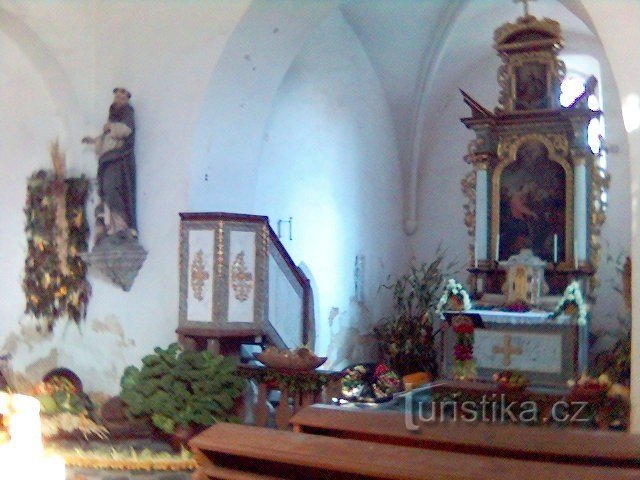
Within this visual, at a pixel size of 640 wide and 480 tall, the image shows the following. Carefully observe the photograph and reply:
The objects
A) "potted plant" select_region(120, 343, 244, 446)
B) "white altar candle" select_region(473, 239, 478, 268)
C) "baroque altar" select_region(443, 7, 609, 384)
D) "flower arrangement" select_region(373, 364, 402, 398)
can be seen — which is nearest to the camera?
"potted plant" select_region(120, 343, 244, 446)

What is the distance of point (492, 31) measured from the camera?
11.7 m

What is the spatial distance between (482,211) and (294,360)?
5.36 meters

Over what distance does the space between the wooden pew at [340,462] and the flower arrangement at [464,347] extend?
5.52 metres

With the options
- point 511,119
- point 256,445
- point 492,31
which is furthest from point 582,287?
point 256,445

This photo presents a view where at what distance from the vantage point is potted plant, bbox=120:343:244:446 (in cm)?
617

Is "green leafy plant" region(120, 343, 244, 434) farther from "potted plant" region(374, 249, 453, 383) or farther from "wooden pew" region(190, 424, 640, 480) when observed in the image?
"potted plant" region(374, 249, 453, 383)

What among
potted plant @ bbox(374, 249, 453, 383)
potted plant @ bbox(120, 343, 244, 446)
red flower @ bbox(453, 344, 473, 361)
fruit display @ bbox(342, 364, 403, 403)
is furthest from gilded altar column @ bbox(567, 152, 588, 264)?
potted plant @ bbox(120, 343, 244, 446)

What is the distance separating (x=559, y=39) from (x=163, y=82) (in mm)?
5564

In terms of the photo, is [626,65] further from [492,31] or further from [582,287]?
[492,31]

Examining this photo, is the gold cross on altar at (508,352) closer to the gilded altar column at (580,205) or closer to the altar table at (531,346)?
the altar table at (531,346)

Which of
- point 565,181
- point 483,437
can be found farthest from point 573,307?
point 483,437

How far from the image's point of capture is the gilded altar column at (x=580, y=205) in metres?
10.3

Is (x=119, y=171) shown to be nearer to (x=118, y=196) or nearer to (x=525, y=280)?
(x=118, y=196)

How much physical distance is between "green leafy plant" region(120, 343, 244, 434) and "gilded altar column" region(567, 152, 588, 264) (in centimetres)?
561
